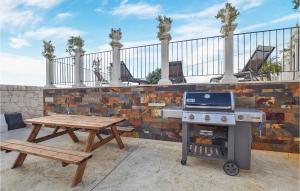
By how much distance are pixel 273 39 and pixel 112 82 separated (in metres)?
3.60

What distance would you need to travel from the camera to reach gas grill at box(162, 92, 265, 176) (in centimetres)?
212

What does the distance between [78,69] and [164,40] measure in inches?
108

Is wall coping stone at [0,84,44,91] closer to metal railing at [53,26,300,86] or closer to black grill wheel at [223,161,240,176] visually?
metal railing at [53,26,300,86]

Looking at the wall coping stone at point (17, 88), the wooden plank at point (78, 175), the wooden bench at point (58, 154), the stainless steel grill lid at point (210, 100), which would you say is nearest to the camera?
the wooden bench at point (58, 154)

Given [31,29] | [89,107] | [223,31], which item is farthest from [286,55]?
[31,29]

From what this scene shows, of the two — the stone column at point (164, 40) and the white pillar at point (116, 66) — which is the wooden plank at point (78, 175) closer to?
the stone column at point (164, 40)

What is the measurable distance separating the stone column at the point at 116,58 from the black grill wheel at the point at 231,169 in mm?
2941

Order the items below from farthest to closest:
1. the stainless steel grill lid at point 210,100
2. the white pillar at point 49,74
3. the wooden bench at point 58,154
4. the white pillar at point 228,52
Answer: the white pillar at point 49,74 → the white pillar at point 228,52 → the stainless steel grill lid at point 210,100 → the wooden bench at point 58,154

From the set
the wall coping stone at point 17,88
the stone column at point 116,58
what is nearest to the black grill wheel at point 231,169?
the stone column at point 116,58

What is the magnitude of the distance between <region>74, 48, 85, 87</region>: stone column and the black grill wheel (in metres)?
4.18

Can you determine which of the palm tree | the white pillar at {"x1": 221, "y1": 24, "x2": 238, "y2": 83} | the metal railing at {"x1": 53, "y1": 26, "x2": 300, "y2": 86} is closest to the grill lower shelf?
the white pillar at {"x1": 221, "y1": 24, "x2": 238, "y2": 83}

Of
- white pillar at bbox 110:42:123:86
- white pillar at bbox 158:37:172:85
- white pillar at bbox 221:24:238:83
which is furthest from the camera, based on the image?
white pillar at bbox 110:42:123:86

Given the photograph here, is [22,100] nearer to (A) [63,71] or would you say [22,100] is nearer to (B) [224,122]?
(A) [63,71]

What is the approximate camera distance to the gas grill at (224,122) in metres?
2.12
